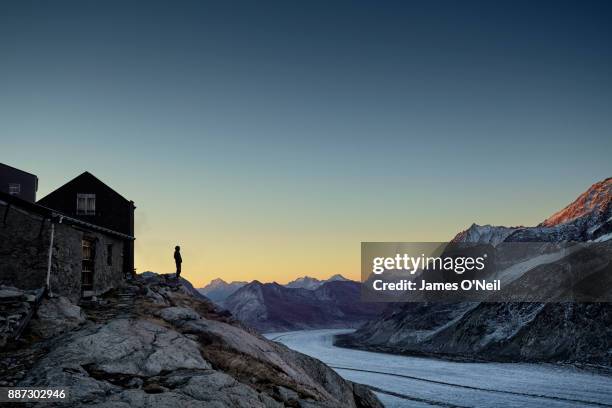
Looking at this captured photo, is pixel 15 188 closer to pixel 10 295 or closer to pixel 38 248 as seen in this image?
pixel 38 248

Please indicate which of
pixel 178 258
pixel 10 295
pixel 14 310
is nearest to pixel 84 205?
pixel 178 258

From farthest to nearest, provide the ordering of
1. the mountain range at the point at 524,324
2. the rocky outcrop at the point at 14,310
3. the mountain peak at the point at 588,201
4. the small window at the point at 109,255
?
the mountain peak at the point at 588,201 → the mountain range at the point at 524,324 → the small window at the point at 109,255 → the rocky outcrop at the point at 14,310

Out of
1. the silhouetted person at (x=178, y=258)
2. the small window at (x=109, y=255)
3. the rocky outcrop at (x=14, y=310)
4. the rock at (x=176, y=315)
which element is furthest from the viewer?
the silhouetted person at (x=178, y=258)

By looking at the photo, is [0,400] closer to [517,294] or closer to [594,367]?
[594,367]

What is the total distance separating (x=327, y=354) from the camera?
9219 cm

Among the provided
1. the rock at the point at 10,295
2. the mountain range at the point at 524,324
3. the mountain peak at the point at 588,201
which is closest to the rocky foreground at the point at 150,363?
the rock at the point at 10,295

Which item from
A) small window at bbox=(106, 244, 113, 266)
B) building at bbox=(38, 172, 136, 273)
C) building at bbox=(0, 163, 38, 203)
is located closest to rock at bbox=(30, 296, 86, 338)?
small window at bbox=(106, 244, 113, 266)

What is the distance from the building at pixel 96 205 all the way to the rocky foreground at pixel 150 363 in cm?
1578

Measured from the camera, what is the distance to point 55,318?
18109 mm

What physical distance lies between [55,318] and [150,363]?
589 cm

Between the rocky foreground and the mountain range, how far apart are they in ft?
216

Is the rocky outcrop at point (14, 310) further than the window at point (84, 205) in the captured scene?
No

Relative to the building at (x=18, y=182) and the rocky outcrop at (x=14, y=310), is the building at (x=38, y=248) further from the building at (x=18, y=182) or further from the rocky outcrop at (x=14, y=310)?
the building at (x=18, y=182)

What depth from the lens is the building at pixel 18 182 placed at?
150 ft
